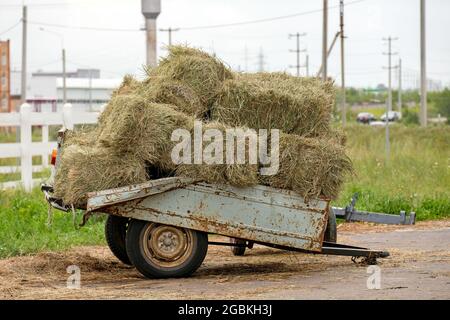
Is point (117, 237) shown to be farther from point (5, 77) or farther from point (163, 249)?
point (5, 77)

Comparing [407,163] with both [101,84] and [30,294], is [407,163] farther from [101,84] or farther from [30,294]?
[101,84]

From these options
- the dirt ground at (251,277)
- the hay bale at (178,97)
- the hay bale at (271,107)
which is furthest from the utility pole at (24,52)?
the hay bale at (271,107)

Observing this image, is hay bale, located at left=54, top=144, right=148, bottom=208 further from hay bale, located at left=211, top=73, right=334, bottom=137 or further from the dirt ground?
hay bale, located at left=211, top=73, right=334, bottom=137

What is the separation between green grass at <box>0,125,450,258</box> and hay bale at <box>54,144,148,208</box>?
2.61 meters

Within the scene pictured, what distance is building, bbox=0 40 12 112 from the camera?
77.9 metres

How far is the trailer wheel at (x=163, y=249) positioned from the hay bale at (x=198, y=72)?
1.58 m

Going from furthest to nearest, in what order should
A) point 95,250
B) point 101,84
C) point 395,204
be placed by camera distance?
point 101,84 < point 395,204 < point 95,250

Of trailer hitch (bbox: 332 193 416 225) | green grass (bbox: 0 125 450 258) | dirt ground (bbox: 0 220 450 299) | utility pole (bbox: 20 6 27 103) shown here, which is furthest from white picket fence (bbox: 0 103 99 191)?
utility pole (bbox: 20 6 27 103)

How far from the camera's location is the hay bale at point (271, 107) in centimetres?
1115

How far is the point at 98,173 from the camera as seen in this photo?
10.5 metres

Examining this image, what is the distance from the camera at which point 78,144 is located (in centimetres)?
1162

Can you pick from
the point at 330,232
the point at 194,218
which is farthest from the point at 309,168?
the point at 330,232
